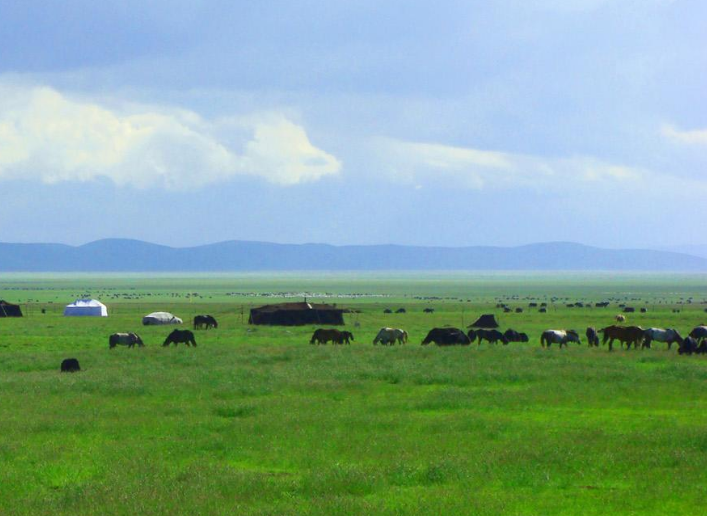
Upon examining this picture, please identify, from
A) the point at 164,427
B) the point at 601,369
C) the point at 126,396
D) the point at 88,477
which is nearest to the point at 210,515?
the point at 88,477

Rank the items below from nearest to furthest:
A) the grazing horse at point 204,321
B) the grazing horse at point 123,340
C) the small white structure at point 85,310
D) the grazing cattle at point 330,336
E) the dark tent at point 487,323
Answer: the grazing horse at point 123,340 < the grazing cattle at point 330,336 < the grazing horse at point 204,321 < the dark tent at point 487,323 < the small white structure at point 85,310

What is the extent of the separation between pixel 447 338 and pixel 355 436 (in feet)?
86.3

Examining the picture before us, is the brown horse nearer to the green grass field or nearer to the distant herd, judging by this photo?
the distant herd

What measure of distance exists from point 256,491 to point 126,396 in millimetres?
12044

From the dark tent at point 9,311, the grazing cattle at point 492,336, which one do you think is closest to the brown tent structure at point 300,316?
the grazing cattle at point 492,336

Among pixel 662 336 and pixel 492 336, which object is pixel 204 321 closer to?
pixel 492 336

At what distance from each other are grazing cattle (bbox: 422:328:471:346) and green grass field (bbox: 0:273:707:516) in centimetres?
881

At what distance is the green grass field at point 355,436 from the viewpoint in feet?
43.0

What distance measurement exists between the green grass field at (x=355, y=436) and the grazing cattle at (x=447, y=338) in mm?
8814

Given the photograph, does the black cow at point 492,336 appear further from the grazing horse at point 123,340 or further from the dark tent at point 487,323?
the dark tent at point 487,323

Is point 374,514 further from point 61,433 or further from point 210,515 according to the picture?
point 61,433

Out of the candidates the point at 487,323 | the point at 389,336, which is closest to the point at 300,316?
the point at 487,323

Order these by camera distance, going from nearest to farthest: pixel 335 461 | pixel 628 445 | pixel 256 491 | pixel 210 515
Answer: pixel 210 515 → pixel 256 491 → pixel 335 461 → pixel 628 445

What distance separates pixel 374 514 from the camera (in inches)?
478
